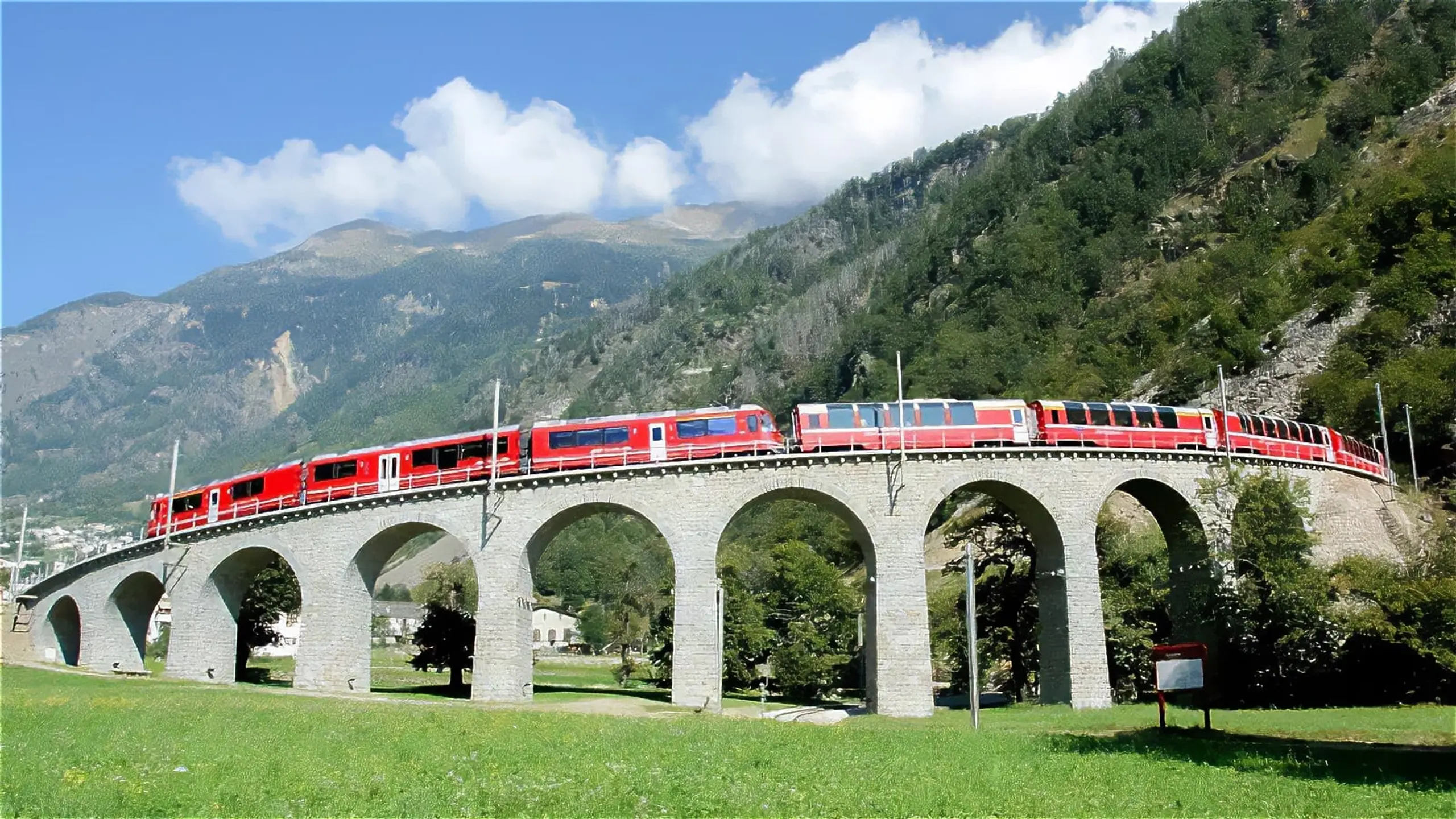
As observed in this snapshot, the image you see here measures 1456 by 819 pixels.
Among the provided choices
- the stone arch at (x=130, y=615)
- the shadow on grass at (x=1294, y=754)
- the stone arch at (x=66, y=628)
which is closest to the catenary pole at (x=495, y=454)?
the stone arch at (x=130, y=615)

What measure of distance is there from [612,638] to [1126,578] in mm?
62763

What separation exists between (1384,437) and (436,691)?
52377 millimetres

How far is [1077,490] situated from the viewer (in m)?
44.2

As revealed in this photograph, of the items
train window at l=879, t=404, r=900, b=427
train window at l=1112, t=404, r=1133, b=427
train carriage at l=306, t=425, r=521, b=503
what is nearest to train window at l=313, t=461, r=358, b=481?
train carriage at l=306, t=425, r=521, b=503

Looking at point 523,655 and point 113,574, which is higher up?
point 113,574

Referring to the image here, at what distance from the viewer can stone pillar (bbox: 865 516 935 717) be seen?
136 feet

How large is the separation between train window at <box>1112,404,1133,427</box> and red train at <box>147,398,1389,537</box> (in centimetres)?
4

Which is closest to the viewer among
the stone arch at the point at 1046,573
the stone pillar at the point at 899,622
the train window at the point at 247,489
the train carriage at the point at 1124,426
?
the stone pillar at the point at 899,622

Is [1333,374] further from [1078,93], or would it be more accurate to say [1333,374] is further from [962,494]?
[1078,93]

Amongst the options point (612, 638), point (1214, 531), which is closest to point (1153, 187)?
point (612, 638)

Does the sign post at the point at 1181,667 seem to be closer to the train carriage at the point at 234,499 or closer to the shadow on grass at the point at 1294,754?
the shadow on grass at the point at 1294,754

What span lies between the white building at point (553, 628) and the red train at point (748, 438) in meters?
68.5

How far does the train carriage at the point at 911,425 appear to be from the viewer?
4466 cm

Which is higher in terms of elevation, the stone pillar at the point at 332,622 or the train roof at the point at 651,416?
the train roof at the point at 651,416
